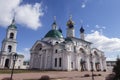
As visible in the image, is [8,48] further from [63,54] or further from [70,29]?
[70,29]

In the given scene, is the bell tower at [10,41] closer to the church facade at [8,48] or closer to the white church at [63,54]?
the church facade at [8,48]

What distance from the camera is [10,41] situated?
5491 cm

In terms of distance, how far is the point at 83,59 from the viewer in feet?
165

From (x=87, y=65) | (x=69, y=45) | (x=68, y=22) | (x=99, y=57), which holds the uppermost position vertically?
(x=68, y=22)

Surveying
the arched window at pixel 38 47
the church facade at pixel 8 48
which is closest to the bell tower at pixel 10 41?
the church facade at pixel 8 48

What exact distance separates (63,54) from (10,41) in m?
25.7

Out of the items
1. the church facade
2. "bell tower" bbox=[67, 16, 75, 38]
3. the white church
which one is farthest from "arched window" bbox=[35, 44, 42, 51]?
"bell tower" bbox=[67, 16, 75, 38]

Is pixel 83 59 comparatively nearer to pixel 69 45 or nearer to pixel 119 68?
pixel 69 45

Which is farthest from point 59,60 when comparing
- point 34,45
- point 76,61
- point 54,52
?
point 34,45

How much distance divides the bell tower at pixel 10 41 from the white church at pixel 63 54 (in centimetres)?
898

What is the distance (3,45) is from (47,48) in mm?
21109

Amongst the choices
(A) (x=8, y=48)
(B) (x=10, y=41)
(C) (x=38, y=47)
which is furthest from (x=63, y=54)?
(A) (x=8, y=48)

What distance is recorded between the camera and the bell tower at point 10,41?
54.0m

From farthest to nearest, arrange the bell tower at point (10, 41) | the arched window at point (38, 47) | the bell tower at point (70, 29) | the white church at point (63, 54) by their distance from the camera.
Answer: the bell tower at point (70, 29) → the bell tower at point (10, 41) → the arched window at point (38, 47) → the white church at point (63, 54)
